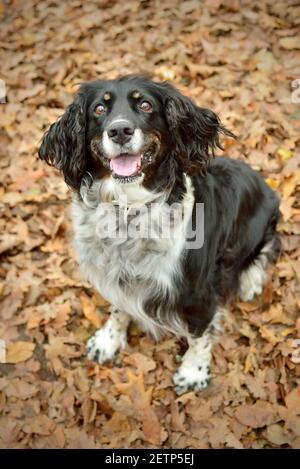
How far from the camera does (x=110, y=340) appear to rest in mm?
3871

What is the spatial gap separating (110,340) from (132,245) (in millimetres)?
1088

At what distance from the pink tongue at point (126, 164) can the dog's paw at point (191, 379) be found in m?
1.65

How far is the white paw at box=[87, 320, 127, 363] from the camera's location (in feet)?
12.7

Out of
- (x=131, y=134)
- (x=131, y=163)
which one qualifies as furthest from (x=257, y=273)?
(x=131, y=134)

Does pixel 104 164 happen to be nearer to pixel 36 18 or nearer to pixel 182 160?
pixel 182 160

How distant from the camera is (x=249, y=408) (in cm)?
356

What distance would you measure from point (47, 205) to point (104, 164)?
79.4 inches

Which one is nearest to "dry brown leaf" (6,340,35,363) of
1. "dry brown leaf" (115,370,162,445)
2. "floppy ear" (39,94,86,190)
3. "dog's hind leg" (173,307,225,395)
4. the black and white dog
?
"dry brown leaf" (115,370,162,445)

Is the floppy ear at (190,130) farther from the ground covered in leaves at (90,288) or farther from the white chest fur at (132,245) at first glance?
the ground covered in leaves at (90,288)

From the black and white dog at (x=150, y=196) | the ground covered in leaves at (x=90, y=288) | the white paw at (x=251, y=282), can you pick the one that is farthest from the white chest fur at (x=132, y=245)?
the white paw at (x=251, y=282)

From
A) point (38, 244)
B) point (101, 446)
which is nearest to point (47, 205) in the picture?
point (38, 244)

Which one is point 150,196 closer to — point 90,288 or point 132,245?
point 132,245

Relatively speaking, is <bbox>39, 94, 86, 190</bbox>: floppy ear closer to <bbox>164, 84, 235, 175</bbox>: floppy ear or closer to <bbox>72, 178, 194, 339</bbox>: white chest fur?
<bbox>72, 178, 194, 339</bbox>: white chest fur

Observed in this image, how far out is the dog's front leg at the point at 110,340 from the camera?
3.86 m
